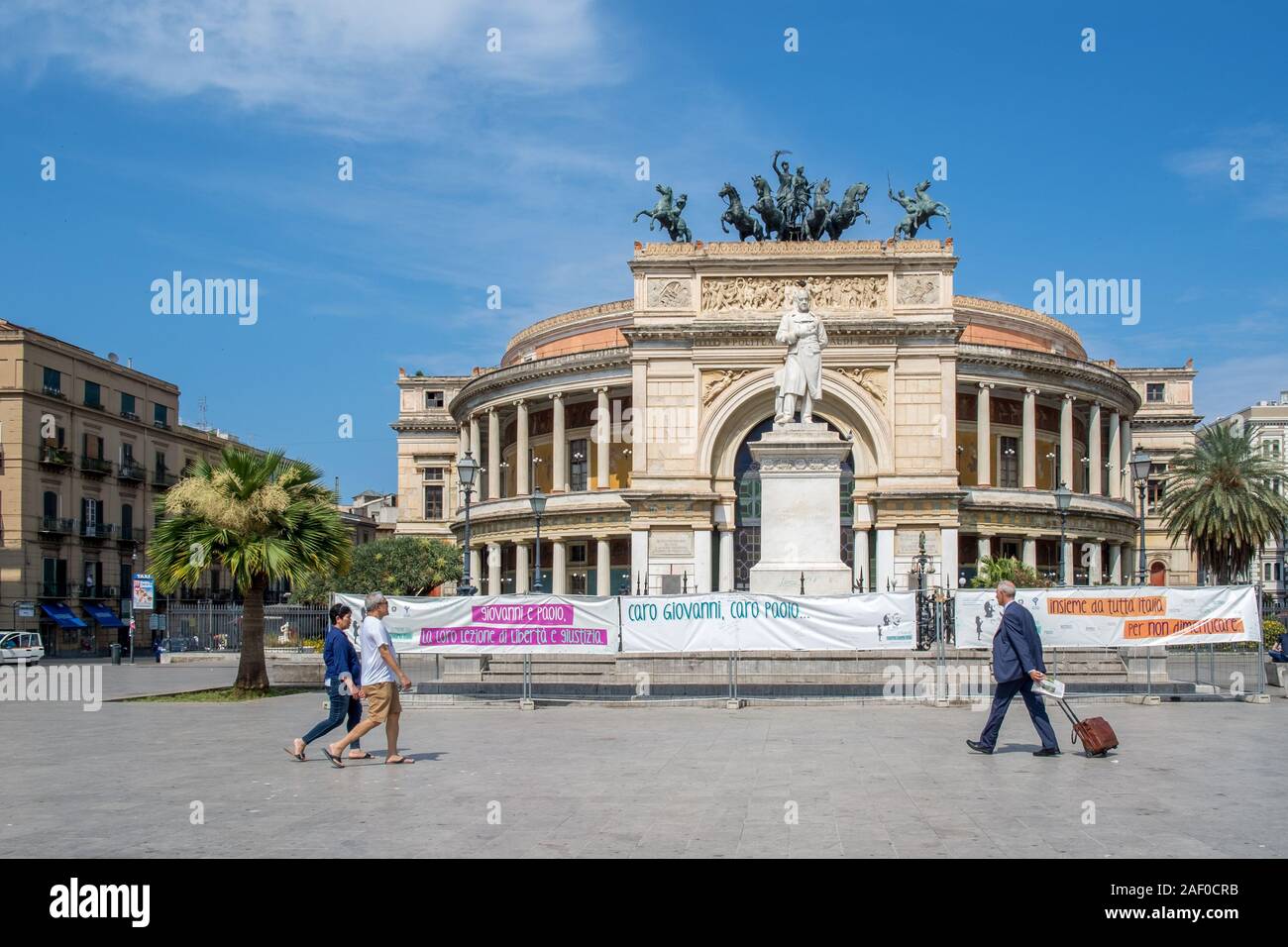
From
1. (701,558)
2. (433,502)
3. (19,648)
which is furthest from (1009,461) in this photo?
(19,648)

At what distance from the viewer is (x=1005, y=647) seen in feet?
44.9

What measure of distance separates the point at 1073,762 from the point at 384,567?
187ft

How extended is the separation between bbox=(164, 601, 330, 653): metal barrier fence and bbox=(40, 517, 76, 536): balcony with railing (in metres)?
12.5

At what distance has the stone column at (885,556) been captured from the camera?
188ft

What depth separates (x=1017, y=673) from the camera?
534 inches

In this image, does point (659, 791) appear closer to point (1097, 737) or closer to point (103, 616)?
point (1097, 737)

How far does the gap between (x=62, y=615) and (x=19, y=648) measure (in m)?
15.3

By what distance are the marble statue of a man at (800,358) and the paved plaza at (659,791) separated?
28.4ft

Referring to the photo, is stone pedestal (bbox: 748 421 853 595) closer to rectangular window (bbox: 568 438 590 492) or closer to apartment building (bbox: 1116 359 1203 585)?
rectangular window (bbox: 568 438 590 492)

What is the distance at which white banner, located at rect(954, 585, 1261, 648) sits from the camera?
21.5 metres

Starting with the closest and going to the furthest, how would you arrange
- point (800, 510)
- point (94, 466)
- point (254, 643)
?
point (800, 510) → point (254, 643) → point (94, 466)

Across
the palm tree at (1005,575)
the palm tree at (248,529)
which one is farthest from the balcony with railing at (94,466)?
the palm tree at (1005,575)

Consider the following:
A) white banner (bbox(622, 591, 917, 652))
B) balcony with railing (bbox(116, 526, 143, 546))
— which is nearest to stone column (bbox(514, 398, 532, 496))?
balcony with railing (bbox(116, 526, 143, 546))

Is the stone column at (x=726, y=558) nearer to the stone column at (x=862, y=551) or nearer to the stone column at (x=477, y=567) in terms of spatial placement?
the stone column at (x=862, y=551)
